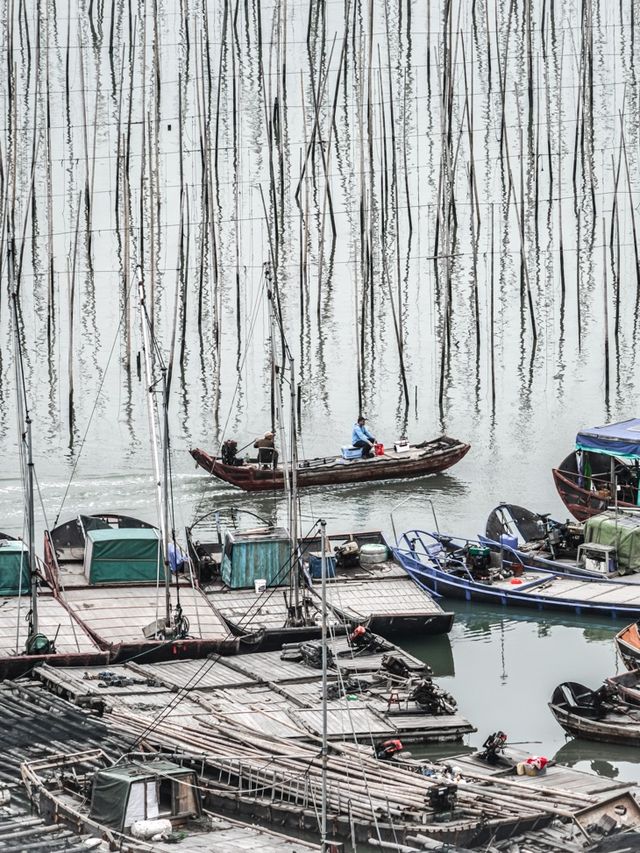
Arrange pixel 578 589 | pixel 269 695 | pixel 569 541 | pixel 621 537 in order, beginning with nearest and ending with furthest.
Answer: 1. pixel 269 695
2. pixel 578 589
3. pixel 621 537
4. pixel 569 541

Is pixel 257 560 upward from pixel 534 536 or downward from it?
upward

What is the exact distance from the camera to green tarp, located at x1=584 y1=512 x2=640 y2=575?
50.7 m

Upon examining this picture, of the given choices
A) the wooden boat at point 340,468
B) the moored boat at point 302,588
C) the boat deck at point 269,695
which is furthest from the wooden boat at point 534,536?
the boat deck at point 269,695

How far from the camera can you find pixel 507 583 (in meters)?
50.0

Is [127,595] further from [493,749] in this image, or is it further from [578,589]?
[493,749]

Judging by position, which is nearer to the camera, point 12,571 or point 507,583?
point 12,571

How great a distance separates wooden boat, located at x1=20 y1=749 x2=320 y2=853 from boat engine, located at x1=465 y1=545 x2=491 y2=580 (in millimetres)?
18752

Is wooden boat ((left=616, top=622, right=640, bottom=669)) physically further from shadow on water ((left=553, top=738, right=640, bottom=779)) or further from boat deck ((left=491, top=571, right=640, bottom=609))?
boat deck ((left=491, top=571, right=640, bottom=609))

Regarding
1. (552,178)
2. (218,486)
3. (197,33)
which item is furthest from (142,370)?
(197,33)

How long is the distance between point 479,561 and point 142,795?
829 inches

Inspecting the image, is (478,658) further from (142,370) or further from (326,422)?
(142,370)

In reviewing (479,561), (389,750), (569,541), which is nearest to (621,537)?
(569,541)

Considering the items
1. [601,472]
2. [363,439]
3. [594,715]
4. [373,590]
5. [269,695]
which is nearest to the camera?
[594,715]

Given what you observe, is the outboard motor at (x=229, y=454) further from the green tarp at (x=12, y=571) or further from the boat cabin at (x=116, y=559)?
the green tarp at (x=12, y=571)
